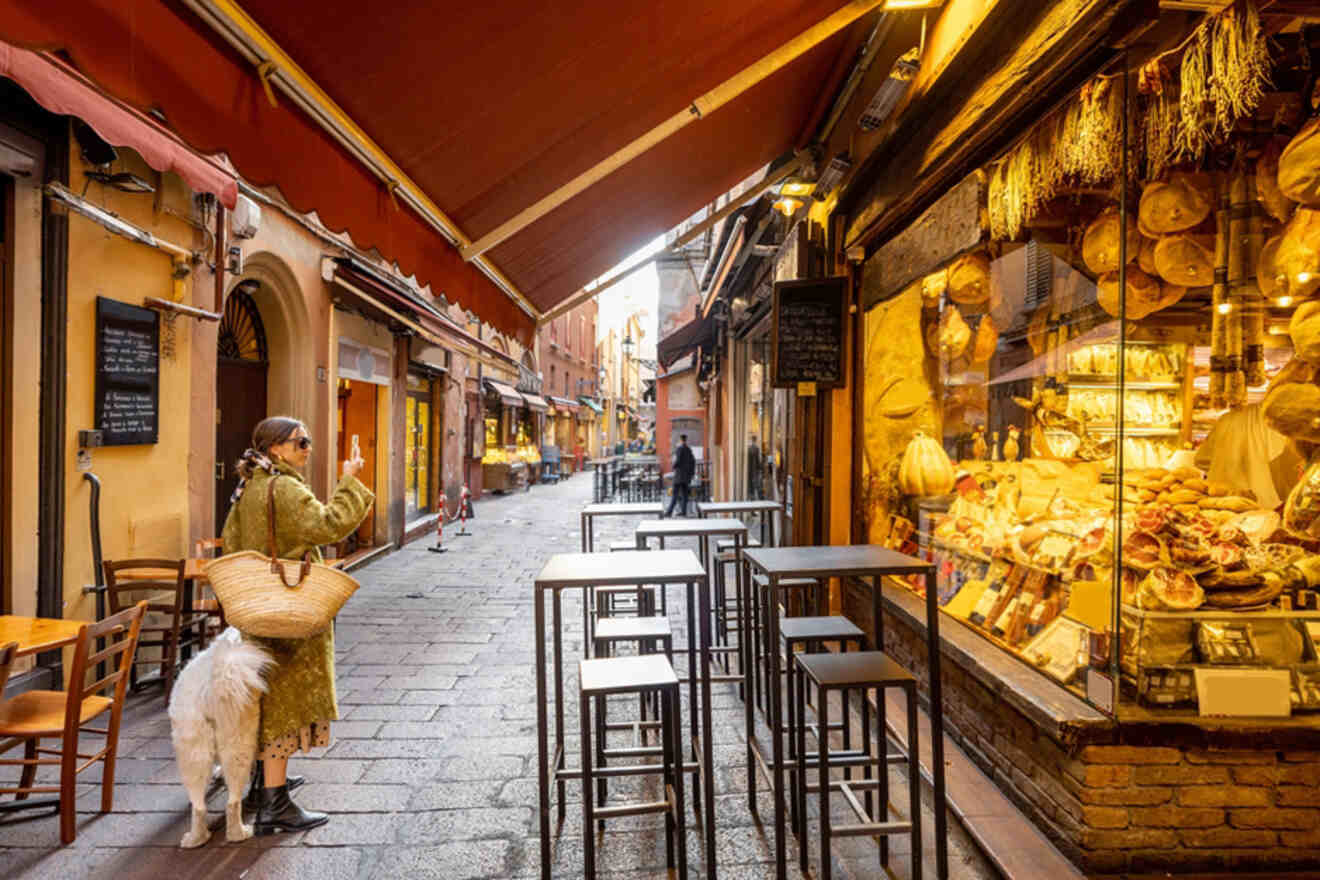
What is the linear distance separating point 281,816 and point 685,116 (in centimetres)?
404

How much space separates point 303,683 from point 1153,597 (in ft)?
12.1

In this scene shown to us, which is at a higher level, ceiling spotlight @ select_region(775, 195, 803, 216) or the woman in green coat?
ceiling spotlight @ select_region(775, 195, 803, 216)

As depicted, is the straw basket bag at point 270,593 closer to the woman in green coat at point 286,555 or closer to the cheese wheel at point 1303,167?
the woman in green coat at point 286,555

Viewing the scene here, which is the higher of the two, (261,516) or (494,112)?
(494,112)

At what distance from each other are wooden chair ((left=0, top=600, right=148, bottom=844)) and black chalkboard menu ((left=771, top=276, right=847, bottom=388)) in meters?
4.22

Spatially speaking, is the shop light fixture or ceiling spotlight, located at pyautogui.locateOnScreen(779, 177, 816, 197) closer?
the shop light fixture

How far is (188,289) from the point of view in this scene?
549cm

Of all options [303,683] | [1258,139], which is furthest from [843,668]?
[1258,139]

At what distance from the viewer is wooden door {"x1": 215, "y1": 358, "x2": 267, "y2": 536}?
7.12 meters

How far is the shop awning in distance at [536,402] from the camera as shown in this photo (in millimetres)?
22163

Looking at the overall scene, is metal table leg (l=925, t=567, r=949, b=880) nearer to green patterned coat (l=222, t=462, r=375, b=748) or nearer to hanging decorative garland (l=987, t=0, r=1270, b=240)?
hanging decorative garland (l=987, t=0, r=1270, b=240)

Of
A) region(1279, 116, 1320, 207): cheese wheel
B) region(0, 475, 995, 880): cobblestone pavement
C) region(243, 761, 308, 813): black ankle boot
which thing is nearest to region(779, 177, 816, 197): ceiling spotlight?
region(1279, 116, 1320, 207): cheese wheel

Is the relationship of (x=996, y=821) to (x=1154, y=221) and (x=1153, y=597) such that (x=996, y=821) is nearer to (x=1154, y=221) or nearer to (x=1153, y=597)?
(x=1153, y=597)

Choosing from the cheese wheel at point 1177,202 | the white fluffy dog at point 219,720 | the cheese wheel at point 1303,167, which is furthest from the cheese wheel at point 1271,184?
the white fluffy dog at point 219,720
